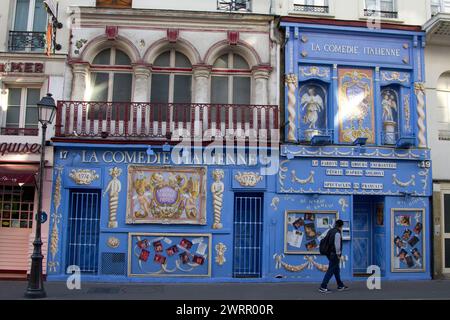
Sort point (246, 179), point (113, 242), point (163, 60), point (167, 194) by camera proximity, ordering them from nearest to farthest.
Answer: point (113, 242), point (167, 194), point (246, 179), point (163, 60)

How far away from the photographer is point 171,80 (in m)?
14.5

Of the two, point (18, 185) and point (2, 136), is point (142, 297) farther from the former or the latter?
point (2, 136)

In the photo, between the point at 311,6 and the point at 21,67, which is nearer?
the point at 21,67

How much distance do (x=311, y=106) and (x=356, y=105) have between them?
4.18 feet

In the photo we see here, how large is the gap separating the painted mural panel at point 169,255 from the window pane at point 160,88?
3794 millimetres

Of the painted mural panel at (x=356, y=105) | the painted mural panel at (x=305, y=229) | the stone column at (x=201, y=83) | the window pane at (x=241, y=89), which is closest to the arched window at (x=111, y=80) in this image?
the stone column at (x=201, y=83)

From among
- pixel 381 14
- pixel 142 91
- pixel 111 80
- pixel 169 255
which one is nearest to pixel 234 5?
pixel 142 91

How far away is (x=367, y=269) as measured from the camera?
1445 cm

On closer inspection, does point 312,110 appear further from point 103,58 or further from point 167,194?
point 103,58

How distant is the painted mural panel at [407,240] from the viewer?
1413 cm

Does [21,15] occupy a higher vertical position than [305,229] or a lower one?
higher

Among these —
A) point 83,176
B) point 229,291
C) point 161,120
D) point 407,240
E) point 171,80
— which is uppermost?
point 171,80

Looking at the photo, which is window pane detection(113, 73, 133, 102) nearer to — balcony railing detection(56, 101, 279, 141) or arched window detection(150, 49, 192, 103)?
balcony railing detection(56, 101, 279, 141)

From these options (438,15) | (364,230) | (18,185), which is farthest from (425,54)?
(18,185)
